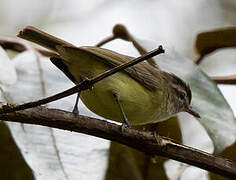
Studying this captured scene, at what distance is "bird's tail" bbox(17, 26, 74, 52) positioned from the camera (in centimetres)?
277

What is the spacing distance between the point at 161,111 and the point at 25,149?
1026 millimetres

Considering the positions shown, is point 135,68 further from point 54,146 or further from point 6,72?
point 6,72

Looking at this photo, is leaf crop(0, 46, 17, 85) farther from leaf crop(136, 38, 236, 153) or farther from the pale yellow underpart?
leaf crop(136, 38, 236, 153)

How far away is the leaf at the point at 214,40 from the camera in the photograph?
11.8 ft

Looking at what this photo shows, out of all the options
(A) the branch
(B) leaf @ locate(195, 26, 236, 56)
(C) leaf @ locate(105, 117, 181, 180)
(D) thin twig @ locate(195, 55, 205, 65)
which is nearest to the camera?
(A) the branch

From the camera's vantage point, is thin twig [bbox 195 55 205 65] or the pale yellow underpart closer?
the pale yellow underpart

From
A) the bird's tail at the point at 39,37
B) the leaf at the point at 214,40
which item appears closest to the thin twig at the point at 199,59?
the leaf at the point at 214,40

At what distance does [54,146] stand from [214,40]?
4.50 feet

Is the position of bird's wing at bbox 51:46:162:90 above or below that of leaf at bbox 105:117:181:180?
above

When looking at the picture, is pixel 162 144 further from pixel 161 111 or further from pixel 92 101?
pixel 161 111

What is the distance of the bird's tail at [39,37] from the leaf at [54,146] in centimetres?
38

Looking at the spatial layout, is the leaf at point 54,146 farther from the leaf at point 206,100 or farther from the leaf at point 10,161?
the leaf at point 206,100

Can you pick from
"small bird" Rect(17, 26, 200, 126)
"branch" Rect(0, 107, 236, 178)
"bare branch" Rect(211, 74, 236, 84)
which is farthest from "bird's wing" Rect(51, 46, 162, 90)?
"branch" Rect(0, 107, 236, 178)

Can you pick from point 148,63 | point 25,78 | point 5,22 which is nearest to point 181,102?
point 148,63
